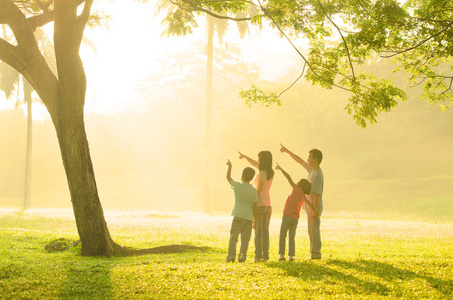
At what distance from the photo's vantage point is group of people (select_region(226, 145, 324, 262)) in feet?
29.5

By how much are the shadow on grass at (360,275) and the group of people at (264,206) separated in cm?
62

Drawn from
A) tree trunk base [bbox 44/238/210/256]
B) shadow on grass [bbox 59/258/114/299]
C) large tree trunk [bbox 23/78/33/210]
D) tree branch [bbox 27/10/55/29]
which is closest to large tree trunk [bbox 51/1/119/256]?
tree trunk base [bbox 44/238/210/256]

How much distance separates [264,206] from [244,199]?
A: 0.53 metres

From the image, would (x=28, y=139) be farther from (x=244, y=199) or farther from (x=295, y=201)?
(x=295, y=201)

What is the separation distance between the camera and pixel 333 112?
52.2 meters

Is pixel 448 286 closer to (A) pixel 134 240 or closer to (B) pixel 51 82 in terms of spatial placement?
(B) pixel 51 82

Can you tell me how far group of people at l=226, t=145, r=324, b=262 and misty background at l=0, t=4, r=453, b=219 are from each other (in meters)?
30.1

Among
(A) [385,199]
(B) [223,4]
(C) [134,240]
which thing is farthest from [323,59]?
(A) [385,199]

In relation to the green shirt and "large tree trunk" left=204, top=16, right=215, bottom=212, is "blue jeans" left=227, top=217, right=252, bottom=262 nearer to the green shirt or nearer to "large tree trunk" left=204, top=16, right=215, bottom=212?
the green shirt

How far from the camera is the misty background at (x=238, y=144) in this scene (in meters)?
46.6

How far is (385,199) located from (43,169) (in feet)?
138

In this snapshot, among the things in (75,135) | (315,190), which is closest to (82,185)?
(75,135)

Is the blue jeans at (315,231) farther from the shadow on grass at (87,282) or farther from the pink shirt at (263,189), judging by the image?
the shadow on grass at (87,282)

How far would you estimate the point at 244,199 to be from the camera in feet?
29.4
